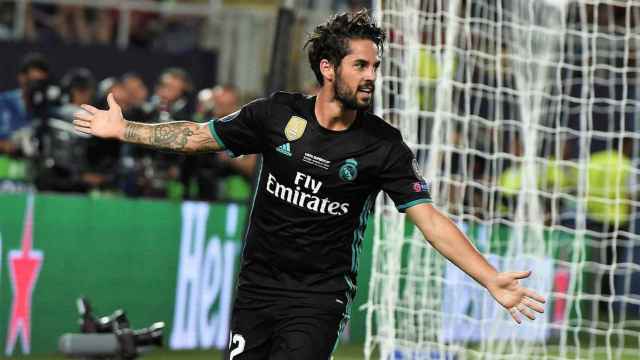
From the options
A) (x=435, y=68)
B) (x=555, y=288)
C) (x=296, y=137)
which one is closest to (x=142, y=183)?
(x=435, y=68)

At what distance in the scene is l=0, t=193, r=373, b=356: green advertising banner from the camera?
1080 cm

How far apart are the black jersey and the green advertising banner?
495 cm

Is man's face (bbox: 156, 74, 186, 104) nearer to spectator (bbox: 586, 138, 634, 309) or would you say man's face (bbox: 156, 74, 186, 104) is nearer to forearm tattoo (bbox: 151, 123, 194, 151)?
spectator (bbox: 586, 138, 634, 309)

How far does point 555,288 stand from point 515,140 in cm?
168

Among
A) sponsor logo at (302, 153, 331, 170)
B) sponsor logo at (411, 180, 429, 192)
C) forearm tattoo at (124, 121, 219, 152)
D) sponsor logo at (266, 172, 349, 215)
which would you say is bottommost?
sponsor logo at (266, 172, 349, 215)

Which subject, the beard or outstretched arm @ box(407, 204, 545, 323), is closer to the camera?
outstretched arm @ box(407, 204, 545, 323)

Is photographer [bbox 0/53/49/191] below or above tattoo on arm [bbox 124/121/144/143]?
above

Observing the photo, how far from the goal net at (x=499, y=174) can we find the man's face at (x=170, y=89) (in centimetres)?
281

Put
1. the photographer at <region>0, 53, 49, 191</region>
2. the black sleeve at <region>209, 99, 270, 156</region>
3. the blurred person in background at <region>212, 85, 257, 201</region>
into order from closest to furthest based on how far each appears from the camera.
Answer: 1. the black sleeve at <region>209, 99, 270, 156</region>
2. the photographer at <region>0, 53, 49, 191</region>
3. the blurred person in background at <region>212, 85, 257, 201</region>

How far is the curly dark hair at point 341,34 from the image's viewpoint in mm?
6074

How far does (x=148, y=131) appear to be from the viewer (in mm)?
6383

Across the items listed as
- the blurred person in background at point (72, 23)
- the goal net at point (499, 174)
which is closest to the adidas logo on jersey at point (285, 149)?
the goal net at point (499, 174)

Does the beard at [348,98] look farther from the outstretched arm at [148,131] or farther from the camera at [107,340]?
the camera at [107,340]

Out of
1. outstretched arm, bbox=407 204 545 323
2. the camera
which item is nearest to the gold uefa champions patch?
outstretched arm, bbox=407 204 545 323
